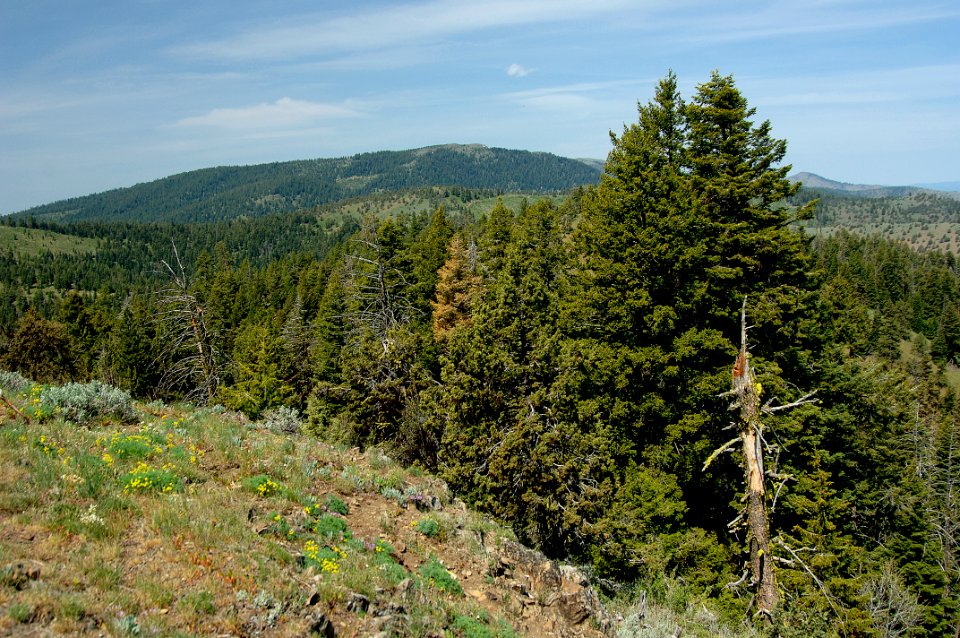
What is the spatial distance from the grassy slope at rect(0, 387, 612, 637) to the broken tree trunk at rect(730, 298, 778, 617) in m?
4.83

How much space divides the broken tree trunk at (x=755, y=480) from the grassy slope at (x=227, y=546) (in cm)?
483

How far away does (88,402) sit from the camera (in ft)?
35.4

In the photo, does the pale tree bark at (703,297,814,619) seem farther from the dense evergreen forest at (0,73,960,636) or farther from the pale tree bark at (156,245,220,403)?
the pale tree bark at (156,245,220,403)

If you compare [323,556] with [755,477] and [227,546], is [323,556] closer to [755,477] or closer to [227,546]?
[227,546]

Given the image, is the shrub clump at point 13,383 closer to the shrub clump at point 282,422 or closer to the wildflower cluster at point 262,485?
the shrub clump at point 282,422

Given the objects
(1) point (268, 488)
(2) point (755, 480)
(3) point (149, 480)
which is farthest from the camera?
(2) point (755, 480)

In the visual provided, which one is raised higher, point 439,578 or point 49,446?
point 49,446

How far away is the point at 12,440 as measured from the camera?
26.6 ft

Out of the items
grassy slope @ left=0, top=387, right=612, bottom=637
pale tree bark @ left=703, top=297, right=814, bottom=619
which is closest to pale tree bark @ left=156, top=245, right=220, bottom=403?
grassy slope @ left=0, top=387, right=612, bottom=637

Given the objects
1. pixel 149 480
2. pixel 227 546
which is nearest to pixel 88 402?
pixel 149 480

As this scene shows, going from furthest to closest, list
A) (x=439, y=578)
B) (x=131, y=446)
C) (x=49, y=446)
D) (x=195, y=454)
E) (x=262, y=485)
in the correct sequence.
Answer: (x=195, y=454) < (x=262, y=485) < (x=131, y=446) < (x=439, y=578) < (x=49, y=446)

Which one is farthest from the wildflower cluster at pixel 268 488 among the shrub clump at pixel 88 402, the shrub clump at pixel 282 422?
the shrub clump at pixel 282 422

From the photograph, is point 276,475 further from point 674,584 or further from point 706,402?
point 706,402

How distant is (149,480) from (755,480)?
1205 centimetres
